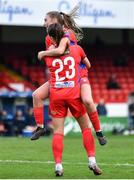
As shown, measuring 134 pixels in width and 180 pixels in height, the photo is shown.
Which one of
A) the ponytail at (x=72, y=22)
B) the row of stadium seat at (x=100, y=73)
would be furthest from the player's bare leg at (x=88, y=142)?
the row of stadium seat at (x=100, y=73)

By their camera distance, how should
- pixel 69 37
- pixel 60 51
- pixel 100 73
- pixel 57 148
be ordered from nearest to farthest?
pixel 60 51 → pixel 57 148 → pixel 69 37 → pixel 100 73

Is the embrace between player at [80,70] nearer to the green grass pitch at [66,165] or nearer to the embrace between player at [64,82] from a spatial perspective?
the embrace between player at [64,82]

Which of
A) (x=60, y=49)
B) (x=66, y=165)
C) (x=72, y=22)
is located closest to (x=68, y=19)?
(x=72, y=22)

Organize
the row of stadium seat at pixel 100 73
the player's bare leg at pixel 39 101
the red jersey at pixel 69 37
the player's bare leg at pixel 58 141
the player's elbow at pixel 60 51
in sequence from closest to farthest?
the player's elbow at pixel 60 51 → the player's bare leg at pixel 58 141 → the red jersey at pixel 69 37 → the player's bare leg at pixel 39 101 → the row of stadium seat at pixel 100 73

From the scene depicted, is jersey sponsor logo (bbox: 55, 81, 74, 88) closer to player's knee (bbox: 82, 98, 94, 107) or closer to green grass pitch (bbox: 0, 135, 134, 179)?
player's knee (bbox: 82, 98, 94, 107)

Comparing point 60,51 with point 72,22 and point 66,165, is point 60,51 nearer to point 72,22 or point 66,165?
point 72,22

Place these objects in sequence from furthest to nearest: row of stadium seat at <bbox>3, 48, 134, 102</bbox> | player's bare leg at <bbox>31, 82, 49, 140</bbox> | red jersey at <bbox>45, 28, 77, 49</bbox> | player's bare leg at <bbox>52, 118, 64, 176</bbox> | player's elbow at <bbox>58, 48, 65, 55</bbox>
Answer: row of stadium seat at <bbox>3, 48, 134, 102</bbox> → player's bare leg at <bbox>31, 82, 49, 140</bbox> → red jersey at <bbox>45, 28, 77, 49</bbox> → player's bare leg at <bbox>52, 118, 64, 176</bbox> → player's elbow at <bbox>58, 48, 65, 55</bbox>

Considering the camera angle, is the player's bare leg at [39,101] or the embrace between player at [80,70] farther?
the player's bare leg at [39,101]

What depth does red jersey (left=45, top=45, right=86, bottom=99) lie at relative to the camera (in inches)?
398

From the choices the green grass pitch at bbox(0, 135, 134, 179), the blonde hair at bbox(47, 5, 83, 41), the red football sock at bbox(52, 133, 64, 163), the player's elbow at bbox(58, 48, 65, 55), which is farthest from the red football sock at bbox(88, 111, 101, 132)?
the blonde hair at bbox(47, 5, 83, 41)

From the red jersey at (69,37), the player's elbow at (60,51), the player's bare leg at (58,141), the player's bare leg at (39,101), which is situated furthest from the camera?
the player's bare leg at (39,101)

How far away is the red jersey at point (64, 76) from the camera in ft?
33.2

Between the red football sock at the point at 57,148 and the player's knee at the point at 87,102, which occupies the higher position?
the player's knee at the point at 87,102

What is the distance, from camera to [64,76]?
10109mm
